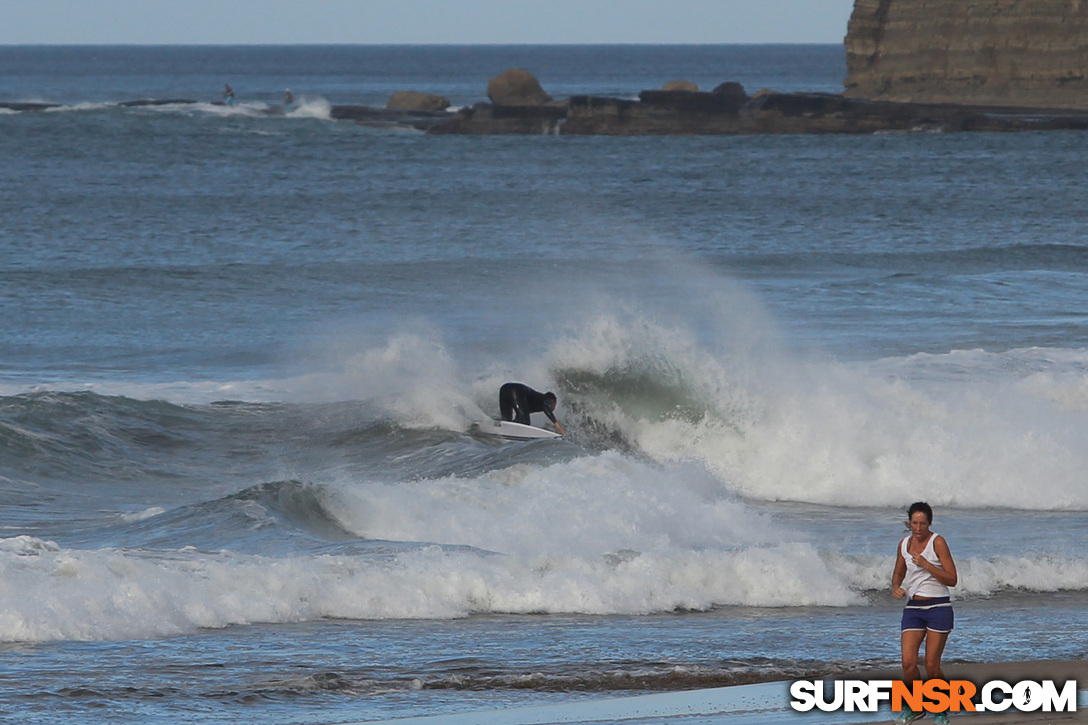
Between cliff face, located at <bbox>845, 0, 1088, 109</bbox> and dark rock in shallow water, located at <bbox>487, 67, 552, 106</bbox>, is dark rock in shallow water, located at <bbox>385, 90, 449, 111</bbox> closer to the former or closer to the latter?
dark rock in shallow water, located at <bbox>487, 67, 552, 106</bbox>

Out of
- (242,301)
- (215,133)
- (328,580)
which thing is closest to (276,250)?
(242,301)

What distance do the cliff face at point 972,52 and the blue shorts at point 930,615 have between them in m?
71.5

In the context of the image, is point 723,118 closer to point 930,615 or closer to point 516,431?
point 516,431

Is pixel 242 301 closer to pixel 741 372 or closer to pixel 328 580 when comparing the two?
pixel 741 372

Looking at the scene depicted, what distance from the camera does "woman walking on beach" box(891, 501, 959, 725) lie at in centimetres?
613

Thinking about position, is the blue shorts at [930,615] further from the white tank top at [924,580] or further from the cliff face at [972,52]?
the cliff face at [972,52]

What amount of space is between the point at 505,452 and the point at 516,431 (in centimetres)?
71

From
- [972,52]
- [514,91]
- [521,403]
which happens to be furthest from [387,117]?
[521,403]

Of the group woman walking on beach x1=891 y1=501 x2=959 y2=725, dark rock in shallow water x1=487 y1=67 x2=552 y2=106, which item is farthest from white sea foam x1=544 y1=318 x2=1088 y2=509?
dark rock in shallow water x1=487 y1=67 x2=552 y2=106

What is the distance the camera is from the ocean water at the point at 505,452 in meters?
7.83

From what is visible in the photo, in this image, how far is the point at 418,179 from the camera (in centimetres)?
4581

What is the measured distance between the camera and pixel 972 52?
76250mm

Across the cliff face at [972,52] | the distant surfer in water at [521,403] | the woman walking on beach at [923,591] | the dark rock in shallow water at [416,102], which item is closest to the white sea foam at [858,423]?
the distant surfer in water at [521,403]

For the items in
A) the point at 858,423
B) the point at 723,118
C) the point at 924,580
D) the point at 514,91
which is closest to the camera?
the point at 924,580
